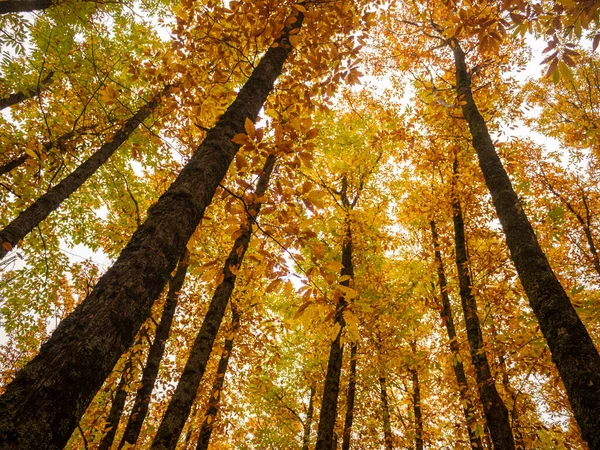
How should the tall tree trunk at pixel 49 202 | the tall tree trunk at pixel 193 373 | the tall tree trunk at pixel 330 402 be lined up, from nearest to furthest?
the tall tree trunk at pixel 193 373 < the tall tree trunk at pixel 49 202 < the tall tree trunk at pixel 330 402

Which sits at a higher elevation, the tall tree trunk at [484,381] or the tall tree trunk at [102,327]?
the tall tree trunk at [484,381]

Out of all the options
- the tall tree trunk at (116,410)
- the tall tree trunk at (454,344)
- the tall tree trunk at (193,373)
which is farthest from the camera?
the tall tree trunk at (454,344)

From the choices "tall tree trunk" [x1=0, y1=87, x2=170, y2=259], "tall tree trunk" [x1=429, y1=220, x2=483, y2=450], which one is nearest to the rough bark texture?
"tall tree trunk" [x1=429, y1=220, x2=483, y2=450]

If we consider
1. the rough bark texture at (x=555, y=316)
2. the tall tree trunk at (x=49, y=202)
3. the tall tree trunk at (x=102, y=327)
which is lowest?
the tall tree trunk at (x=102, y=327)

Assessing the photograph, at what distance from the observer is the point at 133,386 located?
614 centimetres

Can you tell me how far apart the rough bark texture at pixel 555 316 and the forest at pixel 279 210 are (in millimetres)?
17

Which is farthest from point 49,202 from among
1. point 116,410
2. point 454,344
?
point 454,344

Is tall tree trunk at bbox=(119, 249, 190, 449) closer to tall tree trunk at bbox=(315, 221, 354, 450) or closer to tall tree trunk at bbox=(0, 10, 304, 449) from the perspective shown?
tall tree trunk at bbox=(315, 221, 354, 450)

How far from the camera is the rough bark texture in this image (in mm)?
1878

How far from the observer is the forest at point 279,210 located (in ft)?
5.72

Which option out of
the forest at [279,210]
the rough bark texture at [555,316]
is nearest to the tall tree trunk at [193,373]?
the forest at [279,210]

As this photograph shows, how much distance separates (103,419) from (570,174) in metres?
15.4

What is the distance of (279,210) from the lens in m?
2.32

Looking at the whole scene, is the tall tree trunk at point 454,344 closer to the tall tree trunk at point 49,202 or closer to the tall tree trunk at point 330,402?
the tall tree trunk at point 330,402
